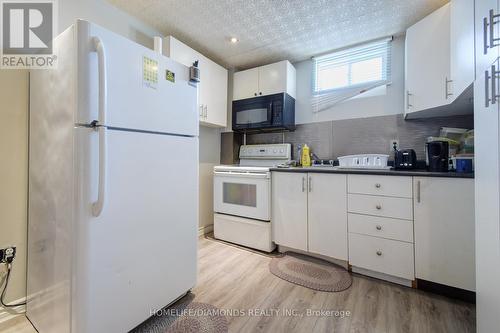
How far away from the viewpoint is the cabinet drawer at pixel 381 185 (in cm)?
161

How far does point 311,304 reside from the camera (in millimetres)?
→ 1472

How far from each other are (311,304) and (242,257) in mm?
826

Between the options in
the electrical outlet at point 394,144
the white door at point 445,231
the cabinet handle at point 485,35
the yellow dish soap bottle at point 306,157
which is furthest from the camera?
the yellow dish soap bottle at point 306,157

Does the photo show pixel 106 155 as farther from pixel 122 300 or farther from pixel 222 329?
pixel 222 329

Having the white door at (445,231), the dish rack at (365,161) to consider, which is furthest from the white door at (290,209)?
the white door at (445,231)

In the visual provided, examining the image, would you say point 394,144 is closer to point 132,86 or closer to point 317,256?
point 317,256

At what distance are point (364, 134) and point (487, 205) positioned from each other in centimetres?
150

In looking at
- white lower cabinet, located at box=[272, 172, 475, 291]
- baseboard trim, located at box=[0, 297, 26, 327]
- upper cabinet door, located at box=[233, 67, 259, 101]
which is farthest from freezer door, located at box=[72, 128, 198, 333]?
upper cabinet door, located at box=[233, 67, 259, 101]

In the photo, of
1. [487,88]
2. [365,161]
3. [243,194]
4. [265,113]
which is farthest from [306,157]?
[487,88]

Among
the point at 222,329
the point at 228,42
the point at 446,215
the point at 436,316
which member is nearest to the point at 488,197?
the point at 446,215

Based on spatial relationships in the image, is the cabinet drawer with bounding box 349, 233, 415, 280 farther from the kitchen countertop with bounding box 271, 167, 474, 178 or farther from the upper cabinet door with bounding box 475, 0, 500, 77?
the upper cabinet door with bounding box 475, 0, 500, 77

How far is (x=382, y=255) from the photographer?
1.69 m

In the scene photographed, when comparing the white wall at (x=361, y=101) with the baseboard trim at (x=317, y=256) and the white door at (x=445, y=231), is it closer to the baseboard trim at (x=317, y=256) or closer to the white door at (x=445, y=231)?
the white door at (x=445, y=231)

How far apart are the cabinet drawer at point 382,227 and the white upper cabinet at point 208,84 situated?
1794 mm
